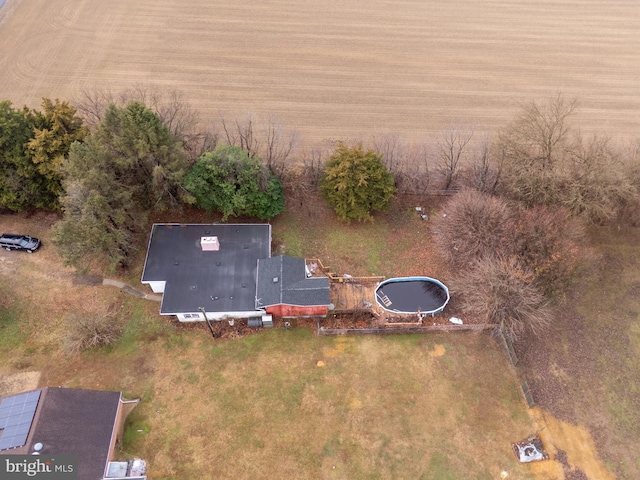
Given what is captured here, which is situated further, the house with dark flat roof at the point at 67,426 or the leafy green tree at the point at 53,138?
the leafy green tree at the point at 53,138

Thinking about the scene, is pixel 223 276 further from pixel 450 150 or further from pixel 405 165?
pixel 450 150

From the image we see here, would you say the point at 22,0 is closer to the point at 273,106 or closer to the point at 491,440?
the point at 273,106

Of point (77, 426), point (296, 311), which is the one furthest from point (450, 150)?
point (77, 426)

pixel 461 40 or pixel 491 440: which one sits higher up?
pixel 461 40

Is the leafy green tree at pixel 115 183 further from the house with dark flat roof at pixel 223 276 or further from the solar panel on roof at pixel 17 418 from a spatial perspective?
the solar panel on roof at pixel 17 418

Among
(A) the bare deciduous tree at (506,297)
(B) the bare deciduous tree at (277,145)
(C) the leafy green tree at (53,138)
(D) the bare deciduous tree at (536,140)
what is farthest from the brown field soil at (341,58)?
(A) the bare deciduous tree at (506,297)

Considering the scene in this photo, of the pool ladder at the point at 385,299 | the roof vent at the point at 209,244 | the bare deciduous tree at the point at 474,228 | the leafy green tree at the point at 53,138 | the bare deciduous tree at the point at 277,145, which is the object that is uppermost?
the leafy green tree at the point at 53,138

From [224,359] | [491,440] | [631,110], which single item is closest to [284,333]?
[224,359]
